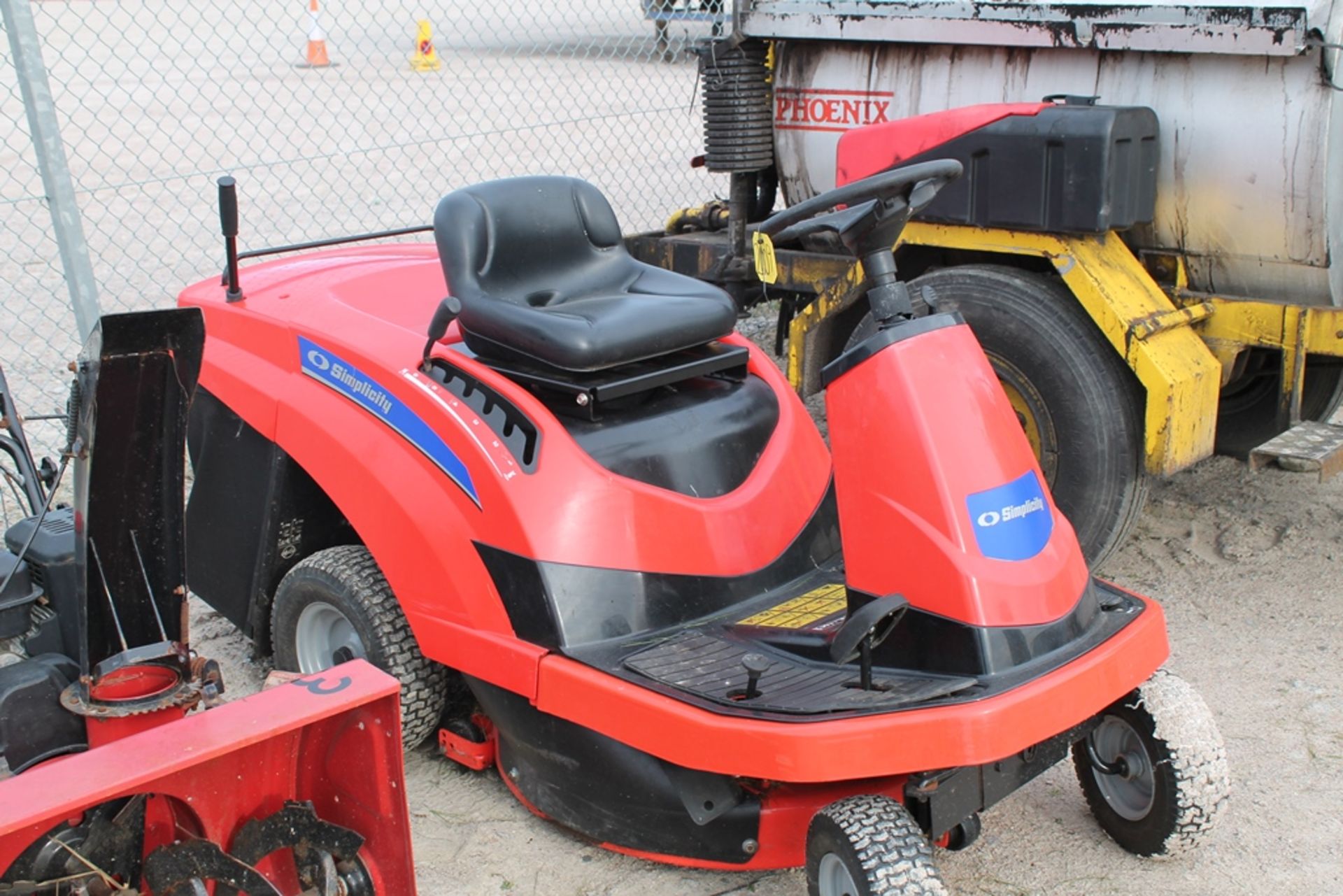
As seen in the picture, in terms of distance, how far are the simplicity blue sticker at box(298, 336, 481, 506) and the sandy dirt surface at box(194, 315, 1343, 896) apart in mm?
742

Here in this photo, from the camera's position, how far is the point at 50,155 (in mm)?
4164

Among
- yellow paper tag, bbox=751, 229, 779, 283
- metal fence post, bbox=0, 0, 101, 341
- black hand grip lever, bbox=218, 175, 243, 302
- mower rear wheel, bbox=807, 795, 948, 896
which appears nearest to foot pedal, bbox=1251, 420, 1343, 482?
yellow paper tag, bbox=751, 229, 779, 283

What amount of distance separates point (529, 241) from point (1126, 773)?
1.73 metres

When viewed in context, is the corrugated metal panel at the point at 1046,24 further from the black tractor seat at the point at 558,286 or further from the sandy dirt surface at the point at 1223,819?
the sandy dirt surface at the point at 1223,819

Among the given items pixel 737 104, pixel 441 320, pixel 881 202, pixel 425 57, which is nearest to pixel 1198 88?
pixel 737 104

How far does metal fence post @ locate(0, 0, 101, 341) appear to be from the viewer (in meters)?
4.06

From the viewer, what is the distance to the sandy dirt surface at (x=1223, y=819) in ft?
9.09

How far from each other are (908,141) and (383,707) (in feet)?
7.75

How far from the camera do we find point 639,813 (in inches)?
104

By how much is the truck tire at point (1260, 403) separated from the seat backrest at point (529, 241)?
6.90ft

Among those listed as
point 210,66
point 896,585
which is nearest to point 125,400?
point 896,585

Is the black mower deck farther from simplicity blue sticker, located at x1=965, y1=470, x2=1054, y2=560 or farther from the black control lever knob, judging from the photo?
simplicity blue sticker, located at x1=965, y1=470, x2=1054, y2=560

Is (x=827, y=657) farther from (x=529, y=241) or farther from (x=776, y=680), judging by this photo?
(x=529, y=241)

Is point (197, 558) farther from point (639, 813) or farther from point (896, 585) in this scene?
point (896, 585)
